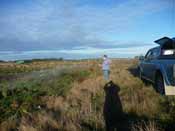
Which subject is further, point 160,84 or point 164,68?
point 160,84

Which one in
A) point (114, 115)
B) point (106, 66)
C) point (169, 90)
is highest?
point (106, 66)

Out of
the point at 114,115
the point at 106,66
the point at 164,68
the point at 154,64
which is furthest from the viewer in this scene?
the point at 106,66

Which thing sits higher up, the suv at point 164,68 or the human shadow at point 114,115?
the suv at point 164,68

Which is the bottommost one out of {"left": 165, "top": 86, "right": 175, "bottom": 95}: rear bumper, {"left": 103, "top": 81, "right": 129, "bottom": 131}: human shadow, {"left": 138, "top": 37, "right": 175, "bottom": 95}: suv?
{"left": 103, "top": 81, "right": 129, "bottom": 131}: human shadow

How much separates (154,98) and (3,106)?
17.3ft

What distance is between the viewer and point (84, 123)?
20.8ft

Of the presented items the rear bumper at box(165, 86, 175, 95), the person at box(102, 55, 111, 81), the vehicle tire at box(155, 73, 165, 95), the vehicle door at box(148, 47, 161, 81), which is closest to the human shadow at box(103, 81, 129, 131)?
the rear bumper at box(165, 86, 175, 95)

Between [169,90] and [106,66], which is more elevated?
[106,66]

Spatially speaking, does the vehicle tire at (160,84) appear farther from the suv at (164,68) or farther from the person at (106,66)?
the person at (106,66)

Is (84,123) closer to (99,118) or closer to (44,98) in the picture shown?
(99,118)

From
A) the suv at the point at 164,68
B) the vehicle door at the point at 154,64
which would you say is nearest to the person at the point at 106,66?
the vehicle door at the point at 154,64

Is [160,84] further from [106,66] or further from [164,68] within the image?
[106,66]

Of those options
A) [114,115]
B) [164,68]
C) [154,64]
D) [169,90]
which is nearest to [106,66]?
[154,64]

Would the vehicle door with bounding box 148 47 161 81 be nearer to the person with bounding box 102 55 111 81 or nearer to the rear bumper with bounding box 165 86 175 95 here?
the rear bumper with bounding box 165 86 175 95
